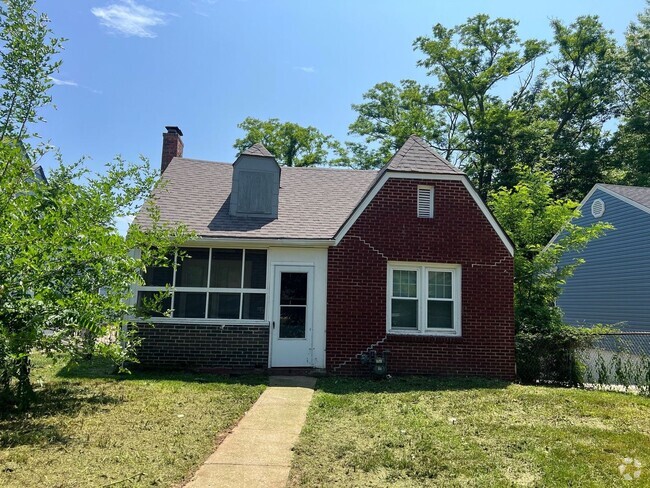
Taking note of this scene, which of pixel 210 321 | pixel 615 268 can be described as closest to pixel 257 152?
pixel 210 321

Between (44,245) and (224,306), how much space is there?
5.26 meters

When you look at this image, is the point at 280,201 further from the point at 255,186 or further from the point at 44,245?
the point at 44,245

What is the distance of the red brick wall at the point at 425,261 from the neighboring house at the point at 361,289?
0.07 ft

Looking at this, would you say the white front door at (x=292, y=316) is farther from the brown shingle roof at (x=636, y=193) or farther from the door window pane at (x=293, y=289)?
the brown shingle roof at (x=636, y=193)

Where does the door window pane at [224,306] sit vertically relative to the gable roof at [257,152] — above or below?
below

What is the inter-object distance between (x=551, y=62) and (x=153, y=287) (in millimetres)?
33530

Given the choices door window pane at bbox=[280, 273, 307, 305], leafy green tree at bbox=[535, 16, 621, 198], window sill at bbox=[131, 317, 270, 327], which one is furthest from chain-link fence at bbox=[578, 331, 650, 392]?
leafy green tree at bbox=[535, 16, 621, 198]

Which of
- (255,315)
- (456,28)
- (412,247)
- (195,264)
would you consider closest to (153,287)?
(195,264)

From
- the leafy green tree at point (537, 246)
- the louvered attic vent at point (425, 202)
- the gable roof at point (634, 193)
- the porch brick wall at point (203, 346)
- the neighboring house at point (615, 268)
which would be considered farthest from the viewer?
the gable roof at point (634, 193)

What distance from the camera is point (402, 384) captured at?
30.0 ft

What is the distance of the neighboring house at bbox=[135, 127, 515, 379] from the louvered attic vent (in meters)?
0.02

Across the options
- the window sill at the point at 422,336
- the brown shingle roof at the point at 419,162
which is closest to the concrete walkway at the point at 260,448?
the window sill at the point at 422,336

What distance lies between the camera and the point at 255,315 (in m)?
10.4

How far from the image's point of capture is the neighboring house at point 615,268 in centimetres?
1719
